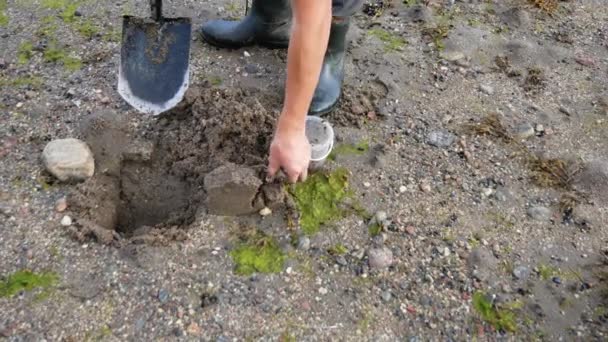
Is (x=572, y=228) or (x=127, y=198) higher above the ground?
(x=572, y=228)

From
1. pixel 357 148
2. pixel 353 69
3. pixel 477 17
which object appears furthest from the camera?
pixel 477 17

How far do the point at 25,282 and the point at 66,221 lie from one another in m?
0.24

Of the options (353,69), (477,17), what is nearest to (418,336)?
(353,69)

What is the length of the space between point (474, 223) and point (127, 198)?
1.26 meters

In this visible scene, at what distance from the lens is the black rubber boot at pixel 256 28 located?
277 centimetres

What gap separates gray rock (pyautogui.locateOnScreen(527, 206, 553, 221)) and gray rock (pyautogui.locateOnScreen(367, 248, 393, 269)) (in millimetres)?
585

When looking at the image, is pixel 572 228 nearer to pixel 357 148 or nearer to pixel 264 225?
pixel 357 148

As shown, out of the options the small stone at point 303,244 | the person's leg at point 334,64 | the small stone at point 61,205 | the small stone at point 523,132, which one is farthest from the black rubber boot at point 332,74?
the small stone at point 61,205

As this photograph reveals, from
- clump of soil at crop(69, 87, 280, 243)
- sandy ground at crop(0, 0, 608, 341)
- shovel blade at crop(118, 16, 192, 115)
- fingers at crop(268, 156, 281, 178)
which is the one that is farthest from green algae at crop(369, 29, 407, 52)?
fingers at crop(268, 156, 281, 178)

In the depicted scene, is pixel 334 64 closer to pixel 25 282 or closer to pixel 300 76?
pixel 300 76

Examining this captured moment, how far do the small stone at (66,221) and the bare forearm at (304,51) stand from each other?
82 cm

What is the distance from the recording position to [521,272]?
79.1 inches

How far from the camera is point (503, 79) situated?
2.82 meters

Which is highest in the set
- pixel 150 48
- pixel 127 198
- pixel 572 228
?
pixel 150 48
